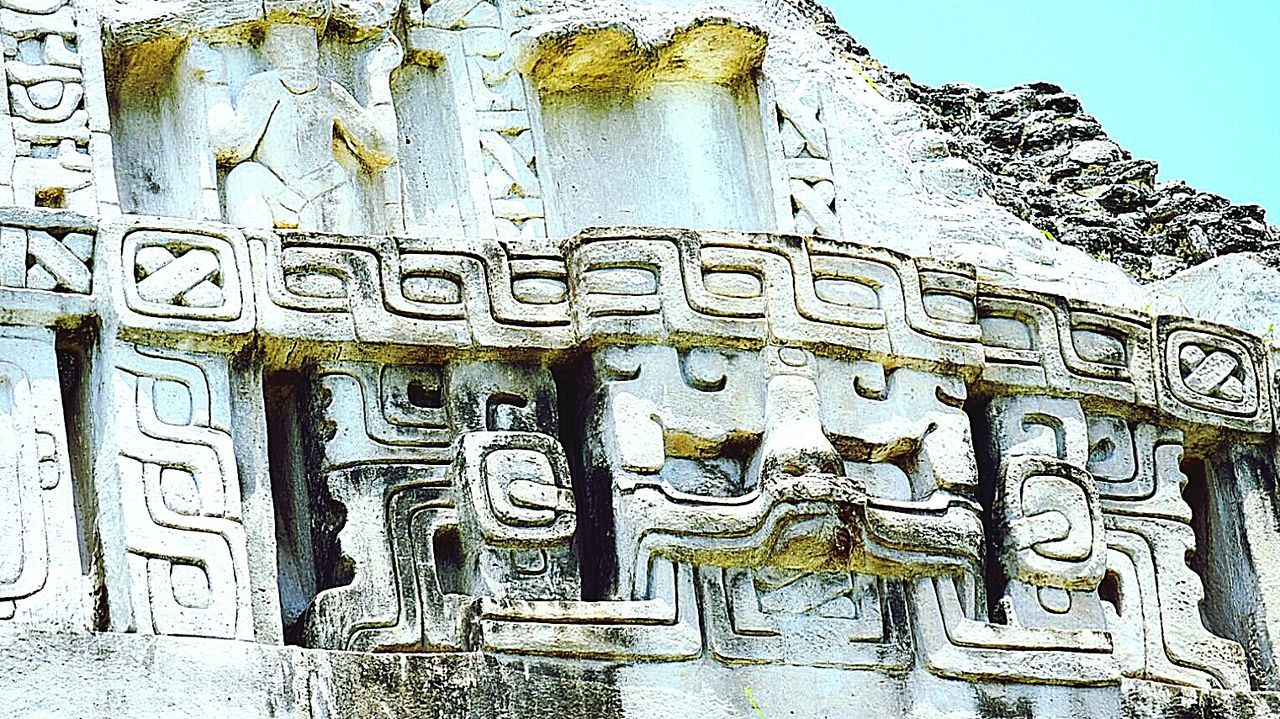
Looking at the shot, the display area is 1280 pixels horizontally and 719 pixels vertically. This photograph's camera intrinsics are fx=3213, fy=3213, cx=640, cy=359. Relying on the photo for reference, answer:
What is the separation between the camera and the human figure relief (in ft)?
23.8

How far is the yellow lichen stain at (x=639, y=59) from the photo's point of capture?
7801mm

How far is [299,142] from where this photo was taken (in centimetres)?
730

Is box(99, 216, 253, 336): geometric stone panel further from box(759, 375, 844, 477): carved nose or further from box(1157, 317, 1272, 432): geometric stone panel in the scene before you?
box(1157, 317, 1272, 432): geometric stone panel

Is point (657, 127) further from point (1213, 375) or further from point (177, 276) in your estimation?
point (177, 276)

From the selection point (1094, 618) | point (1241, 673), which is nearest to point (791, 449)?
point (1094, 618)

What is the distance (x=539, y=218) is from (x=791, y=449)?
3.34ft

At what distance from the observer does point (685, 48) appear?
7910mm

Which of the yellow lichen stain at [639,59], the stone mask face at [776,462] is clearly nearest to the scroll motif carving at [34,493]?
the stone mask face at [776,462]

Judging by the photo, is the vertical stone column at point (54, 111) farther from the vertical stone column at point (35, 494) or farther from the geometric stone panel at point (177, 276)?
the vertical stone column at point (35, 494)

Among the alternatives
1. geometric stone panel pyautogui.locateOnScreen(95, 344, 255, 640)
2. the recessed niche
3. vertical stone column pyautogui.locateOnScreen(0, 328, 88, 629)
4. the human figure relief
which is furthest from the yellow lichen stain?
vertical stone column pyautogui.locateOnScreen(0, 328, 88, 629)

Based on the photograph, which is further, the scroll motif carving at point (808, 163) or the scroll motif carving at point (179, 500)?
the scroll motif carving at point (808, 163)

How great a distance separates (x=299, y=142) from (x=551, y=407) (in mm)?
874

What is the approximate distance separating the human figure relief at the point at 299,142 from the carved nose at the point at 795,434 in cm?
105

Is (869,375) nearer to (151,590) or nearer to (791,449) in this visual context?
(791,449)
